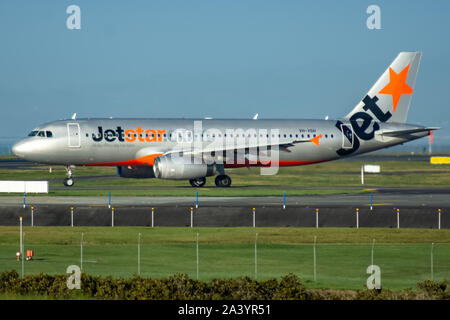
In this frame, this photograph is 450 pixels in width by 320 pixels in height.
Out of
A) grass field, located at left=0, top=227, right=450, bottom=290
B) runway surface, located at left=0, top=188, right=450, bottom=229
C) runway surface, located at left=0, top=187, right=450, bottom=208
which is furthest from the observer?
runway surface, located at left=0, top=187, right=450, bottom=208

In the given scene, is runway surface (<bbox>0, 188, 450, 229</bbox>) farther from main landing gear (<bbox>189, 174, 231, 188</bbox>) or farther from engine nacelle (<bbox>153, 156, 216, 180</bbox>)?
main landing gear (<bbox>189, 174, 231, 188</bbox>)

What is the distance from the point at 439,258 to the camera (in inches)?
1266

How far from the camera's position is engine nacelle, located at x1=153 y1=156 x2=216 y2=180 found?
188ft

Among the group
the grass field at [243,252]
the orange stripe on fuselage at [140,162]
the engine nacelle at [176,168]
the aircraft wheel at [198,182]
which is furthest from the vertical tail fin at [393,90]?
the grass field at [243,252]

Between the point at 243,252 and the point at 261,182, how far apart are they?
37164 mm

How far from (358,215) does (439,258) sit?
12070mm

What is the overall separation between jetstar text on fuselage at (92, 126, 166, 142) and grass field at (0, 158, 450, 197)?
3.87m

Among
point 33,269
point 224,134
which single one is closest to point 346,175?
point 224,134

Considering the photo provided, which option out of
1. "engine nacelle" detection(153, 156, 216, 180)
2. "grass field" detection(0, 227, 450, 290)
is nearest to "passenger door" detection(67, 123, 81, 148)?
"engine nacelle" detection(153, 156, 216, 180)

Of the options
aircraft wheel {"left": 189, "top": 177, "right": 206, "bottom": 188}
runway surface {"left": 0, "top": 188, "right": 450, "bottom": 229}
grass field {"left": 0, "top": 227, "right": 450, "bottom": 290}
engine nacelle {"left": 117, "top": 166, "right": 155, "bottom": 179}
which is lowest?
grass field {"left": 0, "top": 227, "right": 450, "bottom": 290}

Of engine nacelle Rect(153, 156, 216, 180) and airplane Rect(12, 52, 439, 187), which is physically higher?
airplane Rect(12, 52, 439, 187)

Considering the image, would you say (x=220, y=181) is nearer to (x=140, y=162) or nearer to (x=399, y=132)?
(x=140, y=162)

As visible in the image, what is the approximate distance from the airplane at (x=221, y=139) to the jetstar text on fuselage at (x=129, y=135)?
0.25 feet
